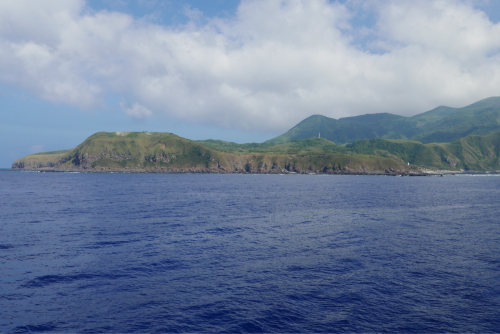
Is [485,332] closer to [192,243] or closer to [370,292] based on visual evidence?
[370,292]

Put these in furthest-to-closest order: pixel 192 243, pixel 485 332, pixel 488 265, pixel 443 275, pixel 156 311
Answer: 1. pixel 192 243
2. pixel 488 265
3. pixel 443 275
4. pixel 156 311
5. pixel 485 332

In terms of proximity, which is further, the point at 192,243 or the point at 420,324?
the point at 192,243

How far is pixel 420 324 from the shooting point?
21781 millimetres

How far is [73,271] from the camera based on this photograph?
1236 inches

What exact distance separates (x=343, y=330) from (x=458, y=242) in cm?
3423

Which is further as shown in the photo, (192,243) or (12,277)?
(192,243)

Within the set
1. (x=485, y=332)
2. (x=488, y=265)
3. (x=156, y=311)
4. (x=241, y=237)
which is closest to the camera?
(x=485, y=332)

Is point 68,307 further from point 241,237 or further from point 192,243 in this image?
point 241,237

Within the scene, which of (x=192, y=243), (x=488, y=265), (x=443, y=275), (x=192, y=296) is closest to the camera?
(x=192, y=296)

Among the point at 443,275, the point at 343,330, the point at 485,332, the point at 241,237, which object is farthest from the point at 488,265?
the point at 241,237

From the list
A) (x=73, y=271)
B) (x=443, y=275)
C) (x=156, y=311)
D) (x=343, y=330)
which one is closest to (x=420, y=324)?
(x=343, y=330)

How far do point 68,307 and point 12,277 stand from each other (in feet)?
35.5

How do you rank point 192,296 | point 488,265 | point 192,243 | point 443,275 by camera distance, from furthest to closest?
point 192,243 → point 488,265 → point 443,275 → point 192,296

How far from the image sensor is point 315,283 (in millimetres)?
28875
